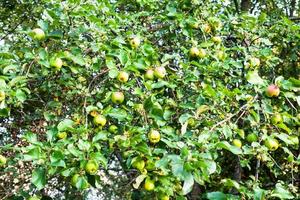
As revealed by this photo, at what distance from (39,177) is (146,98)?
2.18 ft

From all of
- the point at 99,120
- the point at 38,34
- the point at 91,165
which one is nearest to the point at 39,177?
the point at 91,165

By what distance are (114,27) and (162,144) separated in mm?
836

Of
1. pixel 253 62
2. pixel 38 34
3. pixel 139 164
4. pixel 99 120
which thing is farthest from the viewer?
pixel 253 62

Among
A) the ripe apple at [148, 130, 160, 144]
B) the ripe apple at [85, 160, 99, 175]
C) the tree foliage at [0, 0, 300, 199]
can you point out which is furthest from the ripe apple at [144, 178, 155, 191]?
the ripe apple at [85, 160, 99, 175]

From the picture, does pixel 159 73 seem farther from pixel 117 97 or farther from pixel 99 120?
pixel 99 120

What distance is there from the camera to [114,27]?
104 inches

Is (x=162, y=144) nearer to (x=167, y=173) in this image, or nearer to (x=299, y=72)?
(x=167, y=173)

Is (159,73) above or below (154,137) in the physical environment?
above

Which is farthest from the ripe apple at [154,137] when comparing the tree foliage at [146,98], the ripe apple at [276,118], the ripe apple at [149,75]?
the ripe apple at [276,118]

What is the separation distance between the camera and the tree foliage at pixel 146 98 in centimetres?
196

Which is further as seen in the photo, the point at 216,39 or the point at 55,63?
the point at 216,39

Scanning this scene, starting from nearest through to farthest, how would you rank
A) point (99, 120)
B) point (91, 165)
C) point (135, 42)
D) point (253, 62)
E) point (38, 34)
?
point (91, 165)
point (99, 120)
point (38, 34)
point (135, 42)
point (253, 62)

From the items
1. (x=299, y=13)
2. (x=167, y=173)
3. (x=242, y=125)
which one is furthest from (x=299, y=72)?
(x=167, y=173)

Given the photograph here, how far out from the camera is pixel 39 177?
6.28 ft
